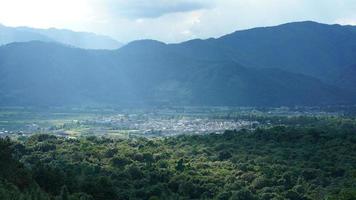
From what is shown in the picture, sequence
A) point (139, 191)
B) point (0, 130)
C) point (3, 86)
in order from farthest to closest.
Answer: point (3, 86) → point (0, 130) → point (139, 191)

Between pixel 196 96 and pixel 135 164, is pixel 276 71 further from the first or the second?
pixel 135 164

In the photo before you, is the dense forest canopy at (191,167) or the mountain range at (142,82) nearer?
the dense forest canopy at (191,167)

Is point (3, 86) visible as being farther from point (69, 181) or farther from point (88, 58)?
point (69, 181)

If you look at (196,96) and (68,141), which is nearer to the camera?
(68,141)

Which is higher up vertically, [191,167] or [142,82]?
[142,82]

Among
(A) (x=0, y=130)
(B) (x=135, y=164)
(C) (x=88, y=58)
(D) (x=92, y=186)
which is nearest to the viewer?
(D) (x=92, y=186)

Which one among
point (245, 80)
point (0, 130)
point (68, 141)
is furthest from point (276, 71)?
point (68, 141)

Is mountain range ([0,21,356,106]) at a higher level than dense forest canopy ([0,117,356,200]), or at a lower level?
higher

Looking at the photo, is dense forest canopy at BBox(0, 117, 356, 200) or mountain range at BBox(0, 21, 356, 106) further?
mountain range at BBox(0, 21, 356, 106)

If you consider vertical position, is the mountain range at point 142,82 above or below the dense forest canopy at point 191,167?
above

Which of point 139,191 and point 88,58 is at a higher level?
point 88,58

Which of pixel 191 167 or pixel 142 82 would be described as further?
pixel 142 82
